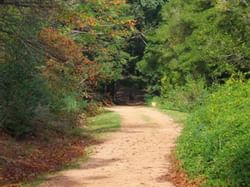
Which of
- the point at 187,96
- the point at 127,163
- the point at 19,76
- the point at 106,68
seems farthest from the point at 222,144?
the point at 106,68

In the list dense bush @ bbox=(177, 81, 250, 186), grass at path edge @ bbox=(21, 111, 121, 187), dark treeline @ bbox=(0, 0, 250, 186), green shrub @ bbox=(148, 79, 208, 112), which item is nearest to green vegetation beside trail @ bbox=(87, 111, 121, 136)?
grass at path edge @ bbox=(21, 111, 121, 187)

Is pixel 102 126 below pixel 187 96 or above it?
below

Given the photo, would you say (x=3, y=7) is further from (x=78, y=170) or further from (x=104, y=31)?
(x=104, y=31)

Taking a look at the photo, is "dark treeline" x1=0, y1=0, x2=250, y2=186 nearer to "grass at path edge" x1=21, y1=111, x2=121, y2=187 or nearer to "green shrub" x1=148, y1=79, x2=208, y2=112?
"green shrub" x1=148, y1=79, x2=208, y2=112

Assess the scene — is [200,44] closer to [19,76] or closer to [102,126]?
[102,126]

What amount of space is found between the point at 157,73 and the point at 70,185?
41.4 meters

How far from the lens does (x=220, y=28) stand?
92.2 feet

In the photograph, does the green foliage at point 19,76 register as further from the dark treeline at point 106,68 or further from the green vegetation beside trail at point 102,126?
the green vegetation beside trail at point 102,126

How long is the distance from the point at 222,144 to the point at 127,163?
4.21m

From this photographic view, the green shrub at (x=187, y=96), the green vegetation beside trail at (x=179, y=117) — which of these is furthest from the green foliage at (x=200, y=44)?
the green vegetation beside trail at (x=179, y=117)

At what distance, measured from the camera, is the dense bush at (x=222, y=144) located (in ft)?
29.7

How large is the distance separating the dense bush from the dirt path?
85cm

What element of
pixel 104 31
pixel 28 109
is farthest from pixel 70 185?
pixel 104 31

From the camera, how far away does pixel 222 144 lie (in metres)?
10.3
